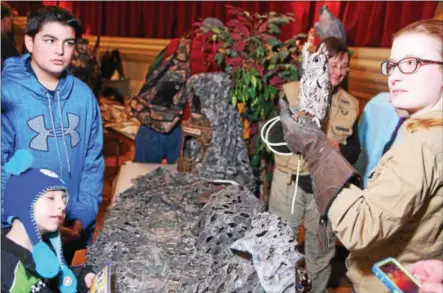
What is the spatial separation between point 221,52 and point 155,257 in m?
1.10

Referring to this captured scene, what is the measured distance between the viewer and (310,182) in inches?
71.4

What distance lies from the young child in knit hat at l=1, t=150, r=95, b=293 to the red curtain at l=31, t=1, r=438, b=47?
2.14 metres

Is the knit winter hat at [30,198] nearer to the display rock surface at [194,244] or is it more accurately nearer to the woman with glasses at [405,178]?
the display rock surface at [194,244]

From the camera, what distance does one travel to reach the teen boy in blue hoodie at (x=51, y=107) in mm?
1372

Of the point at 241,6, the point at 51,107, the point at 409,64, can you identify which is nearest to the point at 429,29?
the point at 409,64

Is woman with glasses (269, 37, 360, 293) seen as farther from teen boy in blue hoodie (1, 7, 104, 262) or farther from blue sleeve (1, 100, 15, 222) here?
blue sleeve (1, 100, 15, 222)

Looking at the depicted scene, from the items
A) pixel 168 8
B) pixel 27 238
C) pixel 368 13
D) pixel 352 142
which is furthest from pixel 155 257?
pixel 168 8

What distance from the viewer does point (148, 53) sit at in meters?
4.73

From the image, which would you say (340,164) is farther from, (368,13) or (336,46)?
(368,13)

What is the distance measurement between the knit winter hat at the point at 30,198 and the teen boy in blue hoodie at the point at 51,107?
0.68 ft

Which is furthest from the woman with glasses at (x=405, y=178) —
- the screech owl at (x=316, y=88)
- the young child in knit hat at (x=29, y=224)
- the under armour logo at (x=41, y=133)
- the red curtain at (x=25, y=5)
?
the red curtain at (x=25, y=5)

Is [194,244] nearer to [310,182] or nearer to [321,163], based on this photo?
[310,182]

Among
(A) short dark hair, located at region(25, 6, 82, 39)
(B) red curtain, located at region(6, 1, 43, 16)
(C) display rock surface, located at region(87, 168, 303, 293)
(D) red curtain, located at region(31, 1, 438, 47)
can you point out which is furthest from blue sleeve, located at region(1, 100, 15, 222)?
(B) red curtain, located at region(6, 1, 43, 16)

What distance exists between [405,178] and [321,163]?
0.49 feet
